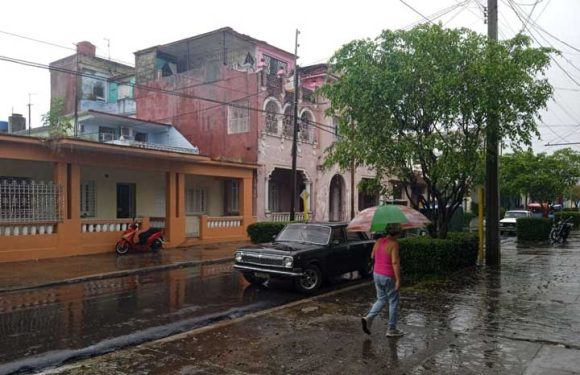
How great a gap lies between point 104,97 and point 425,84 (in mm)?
27938

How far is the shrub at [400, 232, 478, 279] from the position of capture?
12.5 m

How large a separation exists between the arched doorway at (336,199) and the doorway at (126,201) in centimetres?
1390

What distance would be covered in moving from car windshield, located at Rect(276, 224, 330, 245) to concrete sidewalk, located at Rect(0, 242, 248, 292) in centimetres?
466

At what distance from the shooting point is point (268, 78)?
26.8 metres

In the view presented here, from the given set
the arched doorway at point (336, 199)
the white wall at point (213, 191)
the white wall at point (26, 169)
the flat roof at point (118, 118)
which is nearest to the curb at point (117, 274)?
the white wall at point (26, 169)

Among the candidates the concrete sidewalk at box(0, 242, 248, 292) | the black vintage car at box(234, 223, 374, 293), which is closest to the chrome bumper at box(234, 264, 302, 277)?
the black vintage car at box(234, 223, 374, 293)

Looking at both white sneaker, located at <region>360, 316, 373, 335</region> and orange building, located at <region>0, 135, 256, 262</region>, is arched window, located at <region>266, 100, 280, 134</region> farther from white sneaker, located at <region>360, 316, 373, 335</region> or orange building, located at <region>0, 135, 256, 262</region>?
white sneaker, located at <region>360, 316, 373, 335</region>

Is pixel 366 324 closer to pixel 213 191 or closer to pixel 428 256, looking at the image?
pixel 428 256

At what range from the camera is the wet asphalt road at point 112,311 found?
675 centimetres

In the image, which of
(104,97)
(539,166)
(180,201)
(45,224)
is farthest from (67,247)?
(539,166)

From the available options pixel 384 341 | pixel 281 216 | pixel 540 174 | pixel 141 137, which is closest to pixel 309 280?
pixel 384 341

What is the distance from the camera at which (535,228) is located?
2428 centimetres

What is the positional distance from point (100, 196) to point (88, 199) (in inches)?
→ 19.2

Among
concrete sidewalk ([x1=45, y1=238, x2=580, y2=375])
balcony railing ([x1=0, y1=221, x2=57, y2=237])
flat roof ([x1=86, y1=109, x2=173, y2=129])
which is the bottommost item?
concrete sidewalk ([x1=45, y1=238, x2=580, y2=375])
